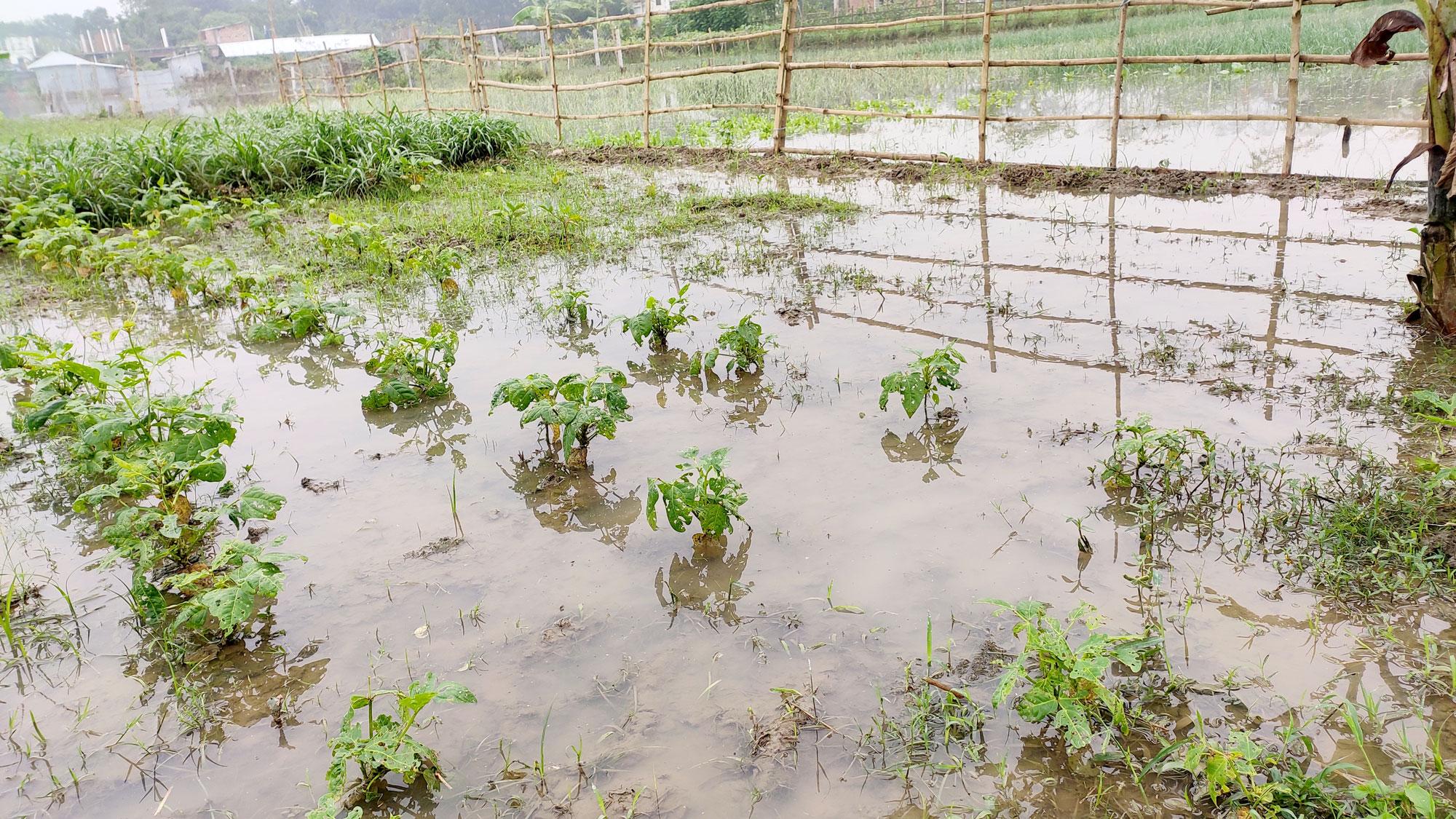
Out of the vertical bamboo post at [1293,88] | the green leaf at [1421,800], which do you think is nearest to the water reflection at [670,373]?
the green leaf at [1421,800]

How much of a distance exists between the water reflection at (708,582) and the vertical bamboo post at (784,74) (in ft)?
25.4

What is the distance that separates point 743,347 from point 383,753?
254 centimetres

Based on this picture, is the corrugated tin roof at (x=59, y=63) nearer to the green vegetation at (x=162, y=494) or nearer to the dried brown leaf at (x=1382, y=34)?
the green vegetation at (x=162, y=494)

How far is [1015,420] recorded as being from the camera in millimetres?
3488

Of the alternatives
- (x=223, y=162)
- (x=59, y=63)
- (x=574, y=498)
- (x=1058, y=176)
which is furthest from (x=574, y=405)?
(x=59, y=63)

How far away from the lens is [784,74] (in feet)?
31.6

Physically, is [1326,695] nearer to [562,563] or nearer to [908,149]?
[562,563]

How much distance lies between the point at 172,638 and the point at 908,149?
8590 millimetres

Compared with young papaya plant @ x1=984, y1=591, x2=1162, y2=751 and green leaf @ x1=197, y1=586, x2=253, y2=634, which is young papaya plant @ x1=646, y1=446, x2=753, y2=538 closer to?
young papaya plant @ x1=984, y1=591, x2=1162, y2=751

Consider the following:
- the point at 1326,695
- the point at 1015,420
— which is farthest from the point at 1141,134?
the point at 1326,695

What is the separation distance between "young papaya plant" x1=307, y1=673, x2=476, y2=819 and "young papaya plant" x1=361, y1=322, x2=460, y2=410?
2.17 metres

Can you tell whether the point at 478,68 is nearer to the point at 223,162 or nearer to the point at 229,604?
the point at 223,162

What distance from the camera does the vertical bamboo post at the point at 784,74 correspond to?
935 centimetres

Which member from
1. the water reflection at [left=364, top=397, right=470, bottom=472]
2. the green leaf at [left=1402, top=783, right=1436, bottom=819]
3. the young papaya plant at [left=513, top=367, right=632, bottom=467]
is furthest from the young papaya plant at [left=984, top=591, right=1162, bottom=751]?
the water reflection at [left=364, top=397, right=470, bottom=472]
